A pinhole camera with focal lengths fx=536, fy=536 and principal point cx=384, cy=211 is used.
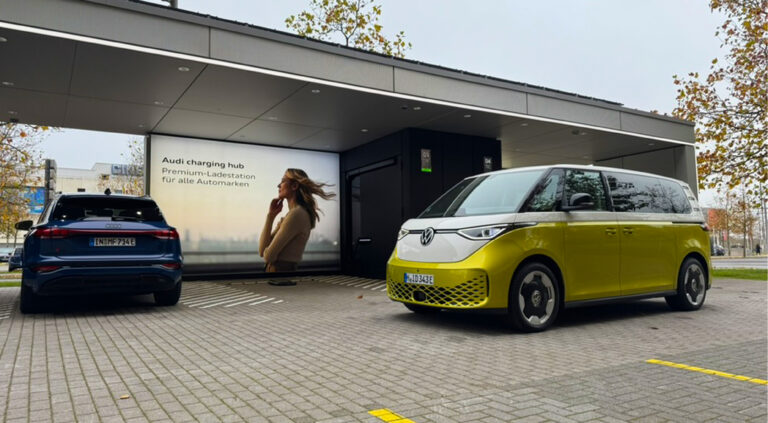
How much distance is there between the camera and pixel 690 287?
7.48 m

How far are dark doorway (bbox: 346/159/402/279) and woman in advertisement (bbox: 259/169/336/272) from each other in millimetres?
1101

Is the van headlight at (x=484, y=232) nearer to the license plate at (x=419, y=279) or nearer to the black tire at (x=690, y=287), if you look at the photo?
the license plate at (x=419, y=279)

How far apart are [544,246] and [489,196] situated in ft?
3.10

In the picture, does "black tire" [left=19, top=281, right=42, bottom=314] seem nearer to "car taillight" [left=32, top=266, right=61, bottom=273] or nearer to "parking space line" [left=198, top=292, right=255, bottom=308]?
"car taillight" [left=32, top=266, right=61, bottom=273]

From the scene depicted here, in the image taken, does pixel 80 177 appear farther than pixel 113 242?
Yes

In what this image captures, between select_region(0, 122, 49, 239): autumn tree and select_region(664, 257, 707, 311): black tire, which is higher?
select_region(0, 122, 49, 239): autumn tree

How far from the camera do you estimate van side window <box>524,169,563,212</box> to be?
234 inches

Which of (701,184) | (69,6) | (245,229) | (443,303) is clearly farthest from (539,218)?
(701,184)

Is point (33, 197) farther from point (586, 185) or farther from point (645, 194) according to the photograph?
point (645, 194)

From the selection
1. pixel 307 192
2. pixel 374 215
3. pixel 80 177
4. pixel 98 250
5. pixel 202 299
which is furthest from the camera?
pixel 80 177

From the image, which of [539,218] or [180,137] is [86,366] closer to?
[539,218]

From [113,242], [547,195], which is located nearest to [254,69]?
[113,242]

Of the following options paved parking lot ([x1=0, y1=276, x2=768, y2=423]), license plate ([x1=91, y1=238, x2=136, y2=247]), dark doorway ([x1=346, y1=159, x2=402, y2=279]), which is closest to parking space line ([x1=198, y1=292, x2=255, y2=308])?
paved parking lot ([x1=0, y1=276, x2=768, y2=423])

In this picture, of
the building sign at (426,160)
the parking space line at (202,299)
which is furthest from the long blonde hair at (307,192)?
the parking space line at (202,299)
